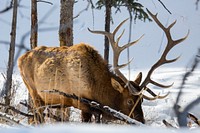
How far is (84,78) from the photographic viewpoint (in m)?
6.88

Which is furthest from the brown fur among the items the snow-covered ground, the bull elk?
the snow-covered ground

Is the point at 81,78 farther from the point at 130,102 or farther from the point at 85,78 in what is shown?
the point at 130,102

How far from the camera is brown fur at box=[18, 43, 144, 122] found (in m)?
Answer: 6.82

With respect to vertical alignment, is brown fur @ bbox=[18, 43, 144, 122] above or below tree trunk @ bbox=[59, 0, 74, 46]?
below

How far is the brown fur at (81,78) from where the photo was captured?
6824 millimetres

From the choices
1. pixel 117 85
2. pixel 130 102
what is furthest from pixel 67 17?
pixel 130 102

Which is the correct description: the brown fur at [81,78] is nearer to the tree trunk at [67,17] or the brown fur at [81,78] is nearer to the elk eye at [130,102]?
the elk eye at [130,102]

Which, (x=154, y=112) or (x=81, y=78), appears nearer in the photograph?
(x=81, y=78)

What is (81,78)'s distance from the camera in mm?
6879

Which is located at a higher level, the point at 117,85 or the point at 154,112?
the point at 117,85

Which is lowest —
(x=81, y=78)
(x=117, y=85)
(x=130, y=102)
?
(x=130, y=102)

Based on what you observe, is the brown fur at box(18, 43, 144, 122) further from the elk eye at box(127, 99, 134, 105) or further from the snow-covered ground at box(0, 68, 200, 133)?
the snow-covered ground at box(0, 68, 200, 133)

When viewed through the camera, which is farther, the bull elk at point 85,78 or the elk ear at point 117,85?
the elk ear at point 117,85

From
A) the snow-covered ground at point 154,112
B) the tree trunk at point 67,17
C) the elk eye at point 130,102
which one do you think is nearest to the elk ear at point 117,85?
the elk eye at point 130,102
